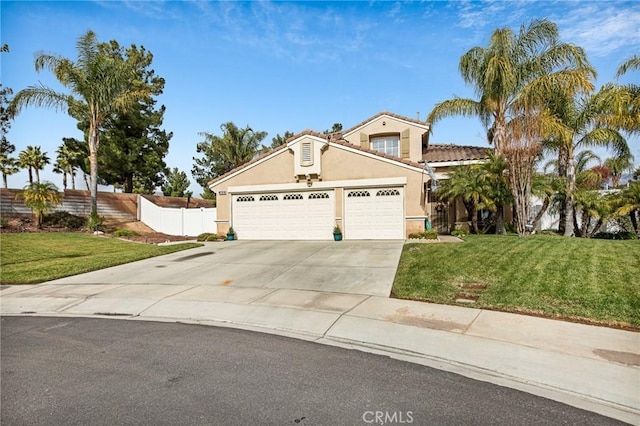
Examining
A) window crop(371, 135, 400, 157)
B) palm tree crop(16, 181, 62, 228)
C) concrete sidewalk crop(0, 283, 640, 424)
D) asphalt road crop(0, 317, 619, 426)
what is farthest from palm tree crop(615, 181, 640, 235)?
palm tree crop(16, 181, 62, 228)

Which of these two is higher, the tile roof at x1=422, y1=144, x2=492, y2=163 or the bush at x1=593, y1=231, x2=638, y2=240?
the tile roof at x1=422, y1=144, x2=492, y2=163

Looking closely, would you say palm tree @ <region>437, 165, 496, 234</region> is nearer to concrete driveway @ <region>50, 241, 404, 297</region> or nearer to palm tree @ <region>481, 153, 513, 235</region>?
palm tree @ <region>481, 153, 513, 235</region>

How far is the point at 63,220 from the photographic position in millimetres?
20188

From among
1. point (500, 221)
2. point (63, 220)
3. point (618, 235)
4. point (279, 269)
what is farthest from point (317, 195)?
point (63, 220)

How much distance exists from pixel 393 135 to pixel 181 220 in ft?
44.0

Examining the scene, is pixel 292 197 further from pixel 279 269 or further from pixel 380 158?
pixel 279 269

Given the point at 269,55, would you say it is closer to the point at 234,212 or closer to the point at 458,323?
the point at 234,212

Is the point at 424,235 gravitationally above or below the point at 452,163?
below

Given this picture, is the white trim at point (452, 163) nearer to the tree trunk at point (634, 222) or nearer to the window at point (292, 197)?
the tree trunk at point (634, 222)

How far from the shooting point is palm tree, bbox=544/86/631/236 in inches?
587

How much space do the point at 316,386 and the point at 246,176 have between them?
47.6 ft

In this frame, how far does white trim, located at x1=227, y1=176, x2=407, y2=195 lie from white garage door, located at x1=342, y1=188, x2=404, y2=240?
0.28 meters

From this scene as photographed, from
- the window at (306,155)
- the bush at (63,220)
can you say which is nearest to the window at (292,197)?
the window at (306,155)
